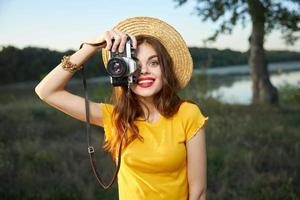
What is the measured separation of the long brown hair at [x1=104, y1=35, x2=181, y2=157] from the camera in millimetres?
1799

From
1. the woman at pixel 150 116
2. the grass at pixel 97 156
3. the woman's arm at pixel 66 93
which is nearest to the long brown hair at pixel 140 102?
the woman at pixel 150 116

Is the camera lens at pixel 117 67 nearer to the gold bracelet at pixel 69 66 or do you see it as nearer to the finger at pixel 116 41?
the finger at pixel 116 41

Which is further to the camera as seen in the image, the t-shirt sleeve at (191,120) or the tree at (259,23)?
the tree at (259,23)

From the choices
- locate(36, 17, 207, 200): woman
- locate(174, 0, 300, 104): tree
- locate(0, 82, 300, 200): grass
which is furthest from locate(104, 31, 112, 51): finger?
locate(174, 0, 300, 104): tree

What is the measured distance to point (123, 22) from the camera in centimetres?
192

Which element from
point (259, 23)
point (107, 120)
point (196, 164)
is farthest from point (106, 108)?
point (259, 23)

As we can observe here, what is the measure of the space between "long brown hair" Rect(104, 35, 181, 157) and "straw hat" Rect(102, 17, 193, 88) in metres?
0.05

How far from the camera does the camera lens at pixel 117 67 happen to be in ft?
5.51

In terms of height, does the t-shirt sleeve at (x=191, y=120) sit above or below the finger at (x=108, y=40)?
below

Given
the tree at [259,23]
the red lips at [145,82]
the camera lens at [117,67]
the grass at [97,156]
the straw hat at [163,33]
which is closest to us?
the camera lens at [117,67]

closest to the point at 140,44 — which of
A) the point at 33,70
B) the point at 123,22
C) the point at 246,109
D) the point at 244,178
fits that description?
the point at 123,22

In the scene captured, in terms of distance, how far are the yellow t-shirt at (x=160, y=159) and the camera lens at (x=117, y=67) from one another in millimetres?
240

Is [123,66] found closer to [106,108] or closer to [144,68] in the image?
[144,68]

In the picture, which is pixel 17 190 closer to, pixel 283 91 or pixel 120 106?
pixel 120 106
